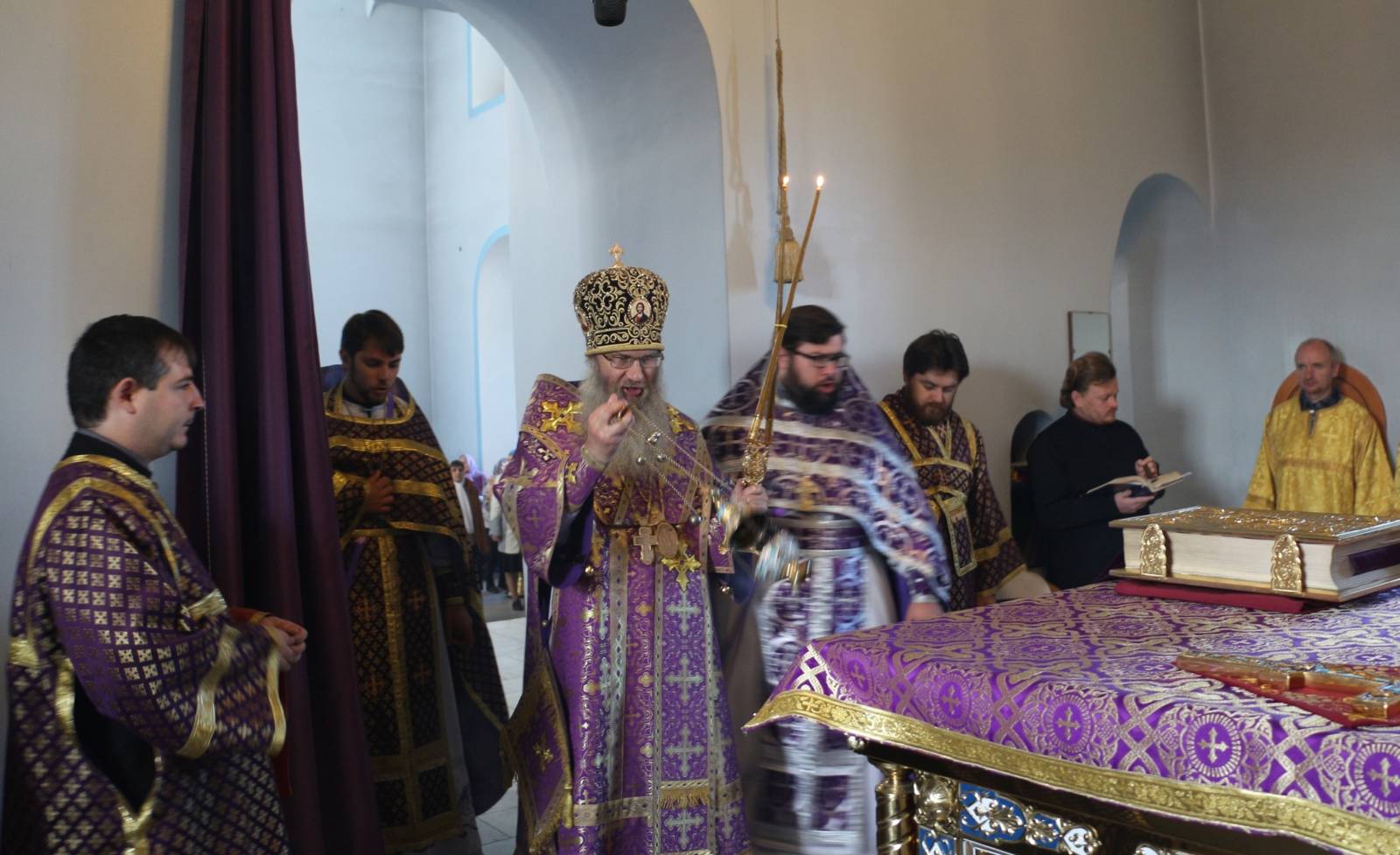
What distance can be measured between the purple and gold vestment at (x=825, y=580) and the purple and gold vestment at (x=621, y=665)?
0.84 feet

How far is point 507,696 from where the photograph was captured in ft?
19.6

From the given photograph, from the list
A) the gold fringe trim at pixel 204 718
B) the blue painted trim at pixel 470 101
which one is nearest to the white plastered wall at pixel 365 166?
the blue painted trim at pixel 470 101

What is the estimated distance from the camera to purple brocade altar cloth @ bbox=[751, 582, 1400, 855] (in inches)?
45.1

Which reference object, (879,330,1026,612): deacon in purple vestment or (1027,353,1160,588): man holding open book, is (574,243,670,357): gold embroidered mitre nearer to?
(879,330,1026,612): deacon in purple vestment

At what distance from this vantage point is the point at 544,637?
3092 millimetres

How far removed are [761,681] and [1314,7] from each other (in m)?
5.70

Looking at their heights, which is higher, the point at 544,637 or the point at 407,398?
the point at 407,398

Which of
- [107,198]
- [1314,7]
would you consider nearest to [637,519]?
[107,198]

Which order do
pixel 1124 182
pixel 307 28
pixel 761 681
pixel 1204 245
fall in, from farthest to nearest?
pixel 307 28 < pixel 1204 245 < pixel 1124 182 < pixel 761 681

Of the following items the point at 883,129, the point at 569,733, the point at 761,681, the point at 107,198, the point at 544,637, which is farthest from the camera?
the point at 883,129

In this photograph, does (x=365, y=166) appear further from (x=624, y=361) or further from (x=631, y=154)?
(x=624, y=361)

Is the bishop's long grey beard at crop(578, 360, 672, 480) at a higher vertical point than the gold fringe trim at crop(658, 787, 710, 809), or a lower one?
higher

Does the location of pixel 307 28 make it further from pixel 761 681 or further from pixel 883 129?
pixel 761 681

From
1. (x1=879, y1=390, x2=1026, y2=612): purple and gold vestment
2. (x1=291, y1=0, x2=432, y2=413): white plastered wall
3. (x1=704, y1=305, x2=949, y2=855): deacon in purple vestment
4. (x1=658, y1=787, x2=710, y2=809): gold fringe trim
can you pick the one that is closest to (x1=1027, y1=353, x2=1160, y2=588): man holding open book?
(x1=879, y1=390, x2=1026, y2=612): purple and gold vestment
